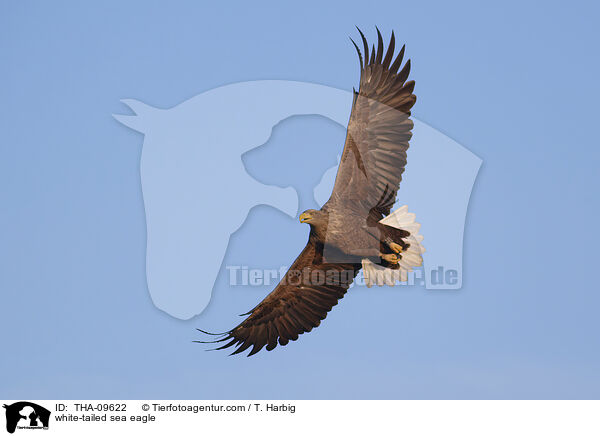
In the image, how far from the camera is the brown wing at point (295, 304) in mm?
8508

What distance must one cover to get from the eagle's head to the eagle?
0.01m

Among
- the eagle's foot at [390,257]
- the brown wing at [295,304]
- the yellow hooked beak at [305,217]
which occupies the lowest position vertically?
the brown wing at [295,304]

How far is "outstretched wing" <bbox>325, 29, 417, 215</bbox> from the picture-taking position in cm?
761

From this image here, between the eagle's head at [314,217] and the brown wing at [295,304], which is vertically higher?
the eagle's head at [314,217]

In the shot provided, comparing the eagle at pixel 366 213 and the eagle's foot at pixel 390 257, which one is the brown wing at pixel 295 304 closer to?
the eagle at pixel 366 213

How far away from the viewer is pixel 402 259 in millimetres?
8492

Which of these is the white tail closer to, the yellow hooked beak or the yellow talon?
the yellow talon

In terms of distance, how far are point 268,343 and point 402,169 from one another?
2782 millimetres
